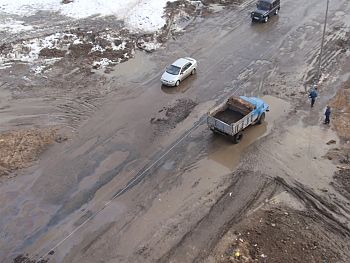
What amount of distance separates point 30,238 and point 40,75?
573 inches

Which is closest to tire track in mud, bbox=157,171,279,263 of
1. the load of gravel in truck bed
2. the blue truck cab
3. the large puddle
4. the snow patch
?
the large puddle

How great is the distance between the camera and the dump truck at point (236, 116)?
2408 centimetres

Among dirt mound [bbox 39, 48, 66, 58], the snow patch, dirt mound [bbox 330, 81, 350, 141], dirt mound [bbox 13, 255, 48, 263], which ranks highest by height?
the snow patch

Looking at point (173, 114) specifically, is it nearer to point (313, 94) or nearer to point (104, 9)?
point (313, 94)

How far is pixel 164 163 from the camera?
23.6m

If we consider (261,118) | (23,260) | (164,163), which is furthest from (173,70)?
(23,260)

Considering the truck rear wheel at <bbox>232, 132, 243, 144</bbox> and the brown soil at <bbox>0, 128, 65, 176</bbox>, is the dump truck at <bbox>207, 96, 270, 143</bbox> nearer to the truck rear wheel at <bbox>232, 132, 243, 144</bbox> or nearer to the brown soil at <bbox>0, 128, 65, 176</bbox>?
the truck rear wheel at <bbox>232, 132, 243, 144</bbox>

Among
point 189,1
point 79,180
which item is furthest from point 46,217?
point 189,1

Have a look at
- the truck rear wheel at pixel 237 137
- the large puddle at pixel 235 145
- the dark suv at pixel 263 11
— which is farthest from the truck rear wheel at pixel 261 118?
the dark suv at pixel 263 11

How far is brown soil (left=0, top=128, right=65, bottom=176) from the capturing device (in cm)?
2358

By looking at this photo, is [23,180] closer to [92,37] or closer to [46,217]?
[46,217]

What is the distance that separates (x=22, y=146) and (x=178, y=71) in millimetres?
11155

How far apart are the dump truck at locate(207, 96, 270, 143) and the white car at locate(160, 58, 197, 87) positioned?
5.35 meters

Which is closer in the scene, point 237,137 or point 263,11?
point 237,137
